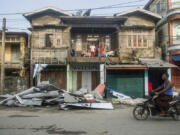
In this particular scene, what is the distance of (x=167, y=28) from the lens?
16.5 m

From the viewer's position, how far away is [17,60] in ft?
61.1

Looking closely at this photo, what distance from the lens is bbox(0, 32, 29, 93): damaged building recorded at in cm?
1595

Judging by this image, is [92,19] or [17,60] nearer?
[92,19]

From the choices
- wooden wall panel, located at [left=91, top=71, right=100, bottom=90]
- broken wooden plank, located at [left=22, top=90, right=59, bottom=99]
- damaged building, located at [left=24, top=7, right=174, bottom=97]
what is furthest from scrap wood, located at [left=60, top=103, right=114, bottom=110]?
wooden wall panel, located at [left=91, top=71, right=100, bottom=90]

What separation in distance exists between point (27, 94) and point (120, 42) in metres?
9.91

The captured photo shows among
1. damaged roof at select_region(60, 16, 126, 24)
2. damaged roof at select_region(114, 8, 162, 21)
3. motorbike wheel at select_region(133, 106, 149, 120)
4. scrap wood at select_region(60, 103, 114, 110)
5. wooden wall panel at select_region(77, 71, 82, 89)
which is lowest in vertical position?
scrap wood at select_region(60, 103, 114, 110)

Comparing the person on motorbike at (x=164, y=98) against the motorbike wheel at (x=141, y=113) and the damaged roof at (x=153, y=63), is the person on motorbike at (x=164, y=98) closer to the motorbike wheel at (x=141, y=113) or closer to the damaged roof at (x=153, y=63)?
the motorbike wheel at (x=141, y=113)

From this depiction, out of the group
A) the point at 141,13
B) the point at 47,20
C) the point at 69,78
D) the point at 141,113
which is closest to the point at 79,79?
the point at 69,78

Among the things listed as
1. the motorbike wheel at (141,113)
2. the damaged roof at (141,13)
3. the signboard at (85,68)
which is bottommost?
the motorbike wheel at (141,113)

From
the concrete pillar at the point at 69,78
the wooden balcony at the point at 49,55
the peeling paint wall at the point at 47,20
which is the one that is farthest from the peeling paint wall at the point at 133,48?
the peeling paint wall at the point at 47,20

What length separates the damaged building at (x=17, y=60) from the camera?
52.3 feet

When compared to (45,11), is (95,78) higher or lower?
lower

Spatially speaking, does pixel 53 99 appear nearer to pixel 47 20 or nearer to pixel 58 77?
pixel 58 77

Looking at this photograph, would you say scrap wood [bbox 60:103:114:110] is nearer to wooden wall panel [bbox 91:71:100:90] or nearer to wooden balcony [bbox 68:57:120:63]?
wooden balcony [bbox 68:57:120:63]
